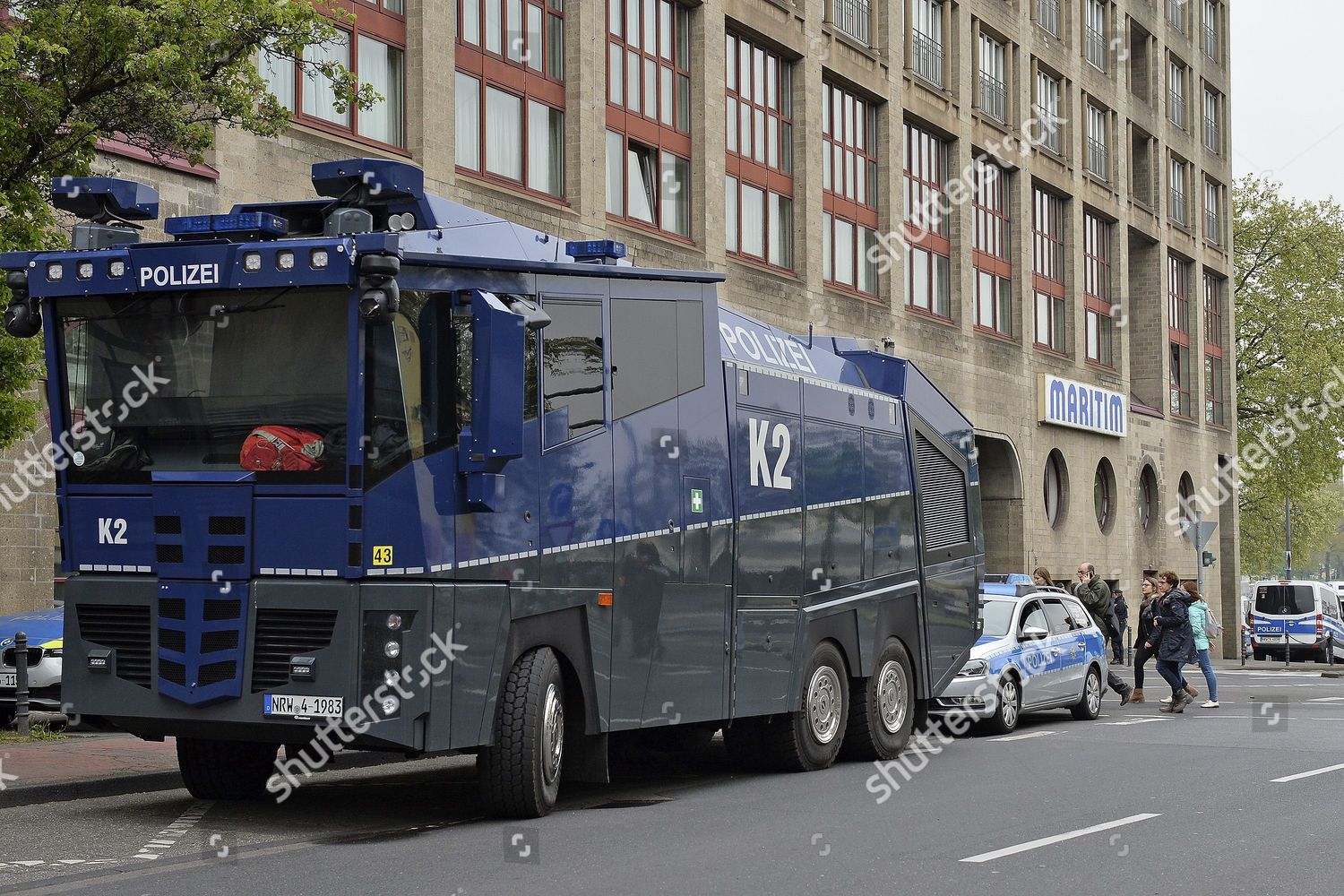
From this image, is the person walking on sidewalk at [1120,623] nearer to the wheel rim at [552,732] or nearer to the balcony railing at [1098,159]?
the balcony railing at [1098,159]

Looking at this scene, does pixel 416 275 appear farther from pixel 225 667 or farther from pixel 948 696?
pixel 948 696

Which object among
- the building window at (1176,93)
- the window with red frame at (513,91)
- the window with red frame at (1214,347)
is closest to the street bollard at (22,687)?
the window with red frame at (513,91)

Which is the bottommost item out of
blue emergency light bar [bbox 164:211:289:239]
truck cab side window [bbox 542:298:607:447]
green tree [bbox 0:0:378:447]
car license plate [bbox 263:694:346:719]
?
car license plate [bbox 263:694:346:719]

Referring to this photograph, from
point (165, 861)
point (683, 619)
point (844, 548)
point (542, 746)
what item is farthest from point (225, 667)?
point (844, 548)

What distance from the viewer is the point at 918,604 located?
14.9 meters

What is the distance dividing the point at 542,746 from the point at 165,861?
226cm

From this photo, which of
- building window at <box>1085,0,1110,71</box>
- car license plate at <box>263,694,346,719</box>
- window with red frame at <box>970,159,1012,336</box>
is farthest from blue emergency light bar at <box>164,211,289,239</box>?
building window at <box>1085,0,1110,71</box>

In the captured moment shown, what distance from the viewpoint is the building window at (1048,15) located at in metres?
45.6

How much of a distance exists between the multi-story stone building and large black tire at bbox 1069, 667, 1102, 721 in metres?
4.57

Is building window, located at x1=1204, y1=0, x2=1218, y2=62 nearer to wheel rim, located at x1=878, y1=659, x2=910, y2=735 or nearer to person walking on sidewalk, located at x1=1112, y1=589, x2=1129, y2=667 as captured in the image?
person walking on sidewalk, located at x1=1112, y1=589, x2=1129, y2=667

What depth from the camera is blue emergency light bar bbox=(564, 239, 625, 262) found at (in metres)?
10.4

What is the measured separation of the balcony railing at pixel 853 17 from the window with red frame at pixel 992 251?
631 centimetres

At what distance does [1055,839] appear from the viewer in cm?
950

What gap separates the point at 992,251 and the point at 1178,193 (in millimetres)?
16089
